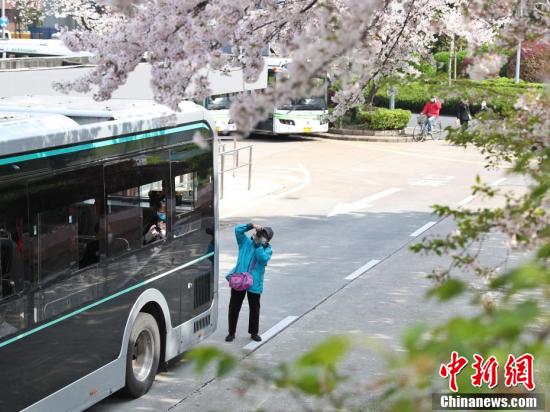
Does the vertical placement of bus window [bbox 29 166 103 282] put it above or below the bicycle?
above

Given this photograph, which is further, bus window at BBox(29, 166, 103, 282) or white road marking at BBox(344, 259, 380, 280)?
white road marking at BBox(344, 259, 380, 280)

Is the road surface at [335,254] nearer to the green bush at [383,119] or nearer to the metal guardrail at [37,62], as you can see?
the green bush at [383,119]

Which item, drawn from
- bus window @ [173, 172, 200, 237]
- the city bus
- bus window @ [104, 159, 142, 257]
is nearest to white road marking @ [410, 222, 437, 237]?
the city bus

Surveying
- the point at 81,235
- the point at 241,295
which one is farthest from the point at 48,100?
the point at 241,295

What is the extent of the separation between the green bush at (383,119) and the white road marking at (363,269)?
817 inches

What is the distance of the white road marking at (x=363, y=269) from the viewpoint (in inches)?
664

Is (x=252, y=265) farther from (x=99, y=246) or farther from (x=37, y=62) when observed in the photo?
(x=37, y=62)

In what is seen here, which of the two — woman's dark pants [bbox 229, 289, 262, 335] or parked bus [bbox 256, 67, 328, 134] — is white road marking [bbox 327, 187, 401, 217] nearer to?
woman's dark pants [bbox 229, 289, 262, 335]

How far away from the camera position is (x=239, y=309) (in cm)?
1279

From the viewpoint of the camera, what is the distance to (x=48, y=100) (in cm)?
1116

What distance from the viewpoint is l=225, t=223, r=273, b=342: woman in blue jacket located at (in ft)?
40.7

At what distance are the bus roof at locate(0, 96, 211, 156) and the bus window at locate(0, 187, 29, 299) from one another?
370 mm

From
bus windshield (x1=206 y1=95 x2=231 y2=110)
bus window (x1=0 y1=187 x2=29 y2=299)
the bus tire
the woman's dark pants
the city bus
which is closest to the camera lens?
bus window (x1=0 y1=187 x2=29 y2=299)

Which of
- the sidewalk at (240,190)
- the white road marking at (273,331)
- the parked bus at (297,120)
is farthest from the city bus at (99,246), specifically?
the parked bus at (297,120)
